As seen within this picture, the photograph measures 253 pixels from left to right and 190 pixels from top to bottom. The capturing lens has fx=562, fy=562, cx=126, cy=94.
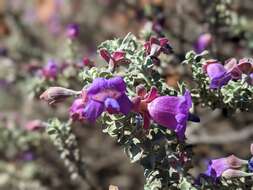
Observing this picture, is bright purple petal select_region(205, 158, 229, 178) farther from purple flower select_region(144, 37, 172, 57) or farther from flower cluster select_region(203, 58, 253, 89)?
purple flower select_region(144, 37, 172, 57)

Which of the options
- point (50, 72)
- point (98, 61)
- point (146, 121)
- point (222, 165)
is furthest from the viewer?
point (98, 61)

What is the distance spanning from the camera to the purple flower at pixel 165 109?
51.2 inches

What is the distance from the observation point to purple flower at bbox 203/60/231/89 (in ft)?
4.58

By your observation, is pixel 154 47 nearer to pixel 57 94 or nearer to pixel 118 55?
pixel 118 55

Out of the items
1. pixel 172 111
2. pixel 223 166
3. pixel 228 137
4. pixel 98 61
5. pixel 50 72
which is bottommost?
pixel 223 166

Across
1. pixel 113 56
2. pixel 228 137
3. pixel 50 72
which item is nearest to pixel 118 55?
pixel 113 56

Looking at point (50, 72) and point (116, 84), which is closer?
point (116, 84)

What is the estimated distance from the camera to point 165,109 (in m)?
1.30

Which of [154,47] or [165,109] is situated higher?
[154,47]

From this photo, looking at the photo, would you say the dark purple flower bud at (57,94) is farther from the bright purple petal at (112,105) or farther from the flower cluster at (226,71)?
the flower cluster at (226,71)

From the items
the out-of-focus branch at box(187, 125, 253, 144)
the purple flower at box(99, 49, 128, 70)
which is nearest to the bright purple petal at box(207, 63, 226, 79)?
the purple flower at box(99, 49, 128, 70)

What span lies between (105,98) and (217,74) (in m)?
0.31

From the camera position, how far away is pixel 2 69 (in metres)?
3.03

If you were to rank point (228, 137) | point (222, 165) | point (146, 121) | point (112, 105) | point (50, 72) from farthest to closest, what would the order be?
1. point (228, 137)
2. point (50, 72)
3. point (222, 165)
4. point (146, 121)
5. point (112, 105)
